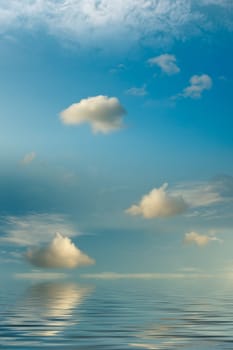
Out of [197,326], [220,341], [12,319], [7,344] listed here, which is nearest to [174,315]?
[197,326]

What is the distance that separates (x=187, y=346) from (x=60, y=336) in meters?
6.83

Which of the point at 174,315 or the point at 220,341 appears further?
the point at 174,315

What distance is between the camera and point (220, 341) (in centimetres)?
2588

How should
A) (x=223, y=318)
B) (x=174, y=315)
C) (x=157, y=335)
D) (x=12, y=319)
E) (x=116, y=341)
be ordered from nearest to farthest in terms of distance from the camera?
(x=116, y=341), (x=157, y=335), (x=12, y=319), (x=223, y=318), (x=174, y=315)

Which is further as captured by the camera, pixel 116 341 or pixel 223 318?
pixel 223 318

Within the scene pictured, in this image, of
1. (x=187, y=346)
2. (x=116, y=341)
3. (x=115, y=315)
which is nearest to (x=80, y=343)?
(x=116, y=341)

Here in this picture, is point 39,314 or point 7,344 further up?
point 39,314

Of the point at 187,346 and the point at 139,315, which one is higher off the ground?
the point at 139,315

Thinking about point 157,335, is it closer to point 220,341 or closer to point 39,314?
point 220,341

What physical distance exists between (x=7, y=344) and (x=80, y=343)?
3.36m

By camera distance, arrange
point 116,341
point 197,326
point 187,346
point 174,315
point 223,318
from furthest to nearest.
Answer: point 174,315, point 223,318, point 197,326, point 116,341, point 187,346

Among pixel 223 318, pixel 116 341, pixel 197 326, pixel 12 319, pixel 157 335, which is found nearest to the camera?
pixel 116 341

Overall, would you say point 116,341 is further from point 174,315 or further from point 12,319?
point 174,315

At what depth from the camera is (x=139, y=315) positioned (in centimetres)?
4078
